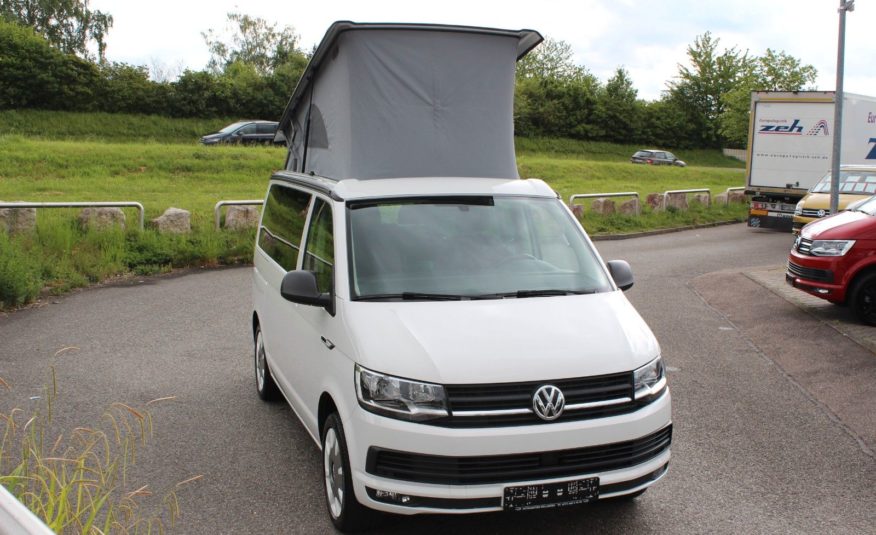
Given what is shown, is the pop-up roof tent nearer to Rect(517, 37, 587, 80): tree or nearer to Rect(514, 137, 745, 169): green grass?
Rect(514, 137, 745, 169): green grass

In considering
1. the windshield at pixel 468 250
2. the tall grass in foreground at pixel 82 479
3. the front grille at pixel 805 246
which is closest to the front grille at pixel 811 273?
the front grille at pixel 805 246

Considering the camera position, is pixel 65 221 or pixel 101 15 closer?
pixel 65 221

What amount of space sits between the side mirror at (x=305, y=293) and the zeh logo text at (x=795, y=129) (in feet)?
68.1

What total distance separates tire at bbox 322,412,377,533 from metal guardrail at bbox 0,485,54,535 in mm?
3015

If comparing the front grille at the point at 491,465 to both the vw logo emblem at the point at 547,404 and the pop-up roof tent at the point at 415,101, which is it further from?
the pop-up roof tent at the point at 415,101

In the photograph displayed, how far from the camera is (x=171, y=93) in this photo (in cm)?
4381

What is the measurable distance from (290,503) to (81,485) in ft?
5.06

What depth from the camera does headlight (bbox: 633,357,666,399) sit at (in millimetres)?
4426

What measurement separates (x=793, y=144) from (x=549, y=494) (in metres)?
20.9

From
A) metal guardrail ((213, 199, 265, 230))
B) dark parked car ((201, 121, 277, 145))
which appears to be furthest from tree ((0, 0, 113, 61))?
metal guardrail ((213, 199, 265, 230))

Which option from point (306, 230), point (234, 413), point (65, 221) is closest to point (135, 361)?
point (234, 413)

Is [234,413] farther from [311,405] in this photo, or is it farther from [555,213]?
[555,213]

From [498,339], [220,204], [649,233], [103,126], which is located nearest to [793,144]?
[649,233]

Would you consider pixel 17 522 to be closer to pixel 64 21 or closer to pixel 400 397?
pixel 400 397
